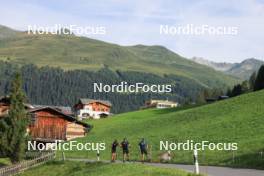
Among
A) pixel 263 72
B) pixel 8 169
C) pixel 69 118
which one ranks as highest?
pixel 263 72

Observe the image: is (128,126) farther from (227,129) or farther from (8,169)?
(8,169)

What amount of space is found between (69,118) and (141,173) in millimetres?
54778

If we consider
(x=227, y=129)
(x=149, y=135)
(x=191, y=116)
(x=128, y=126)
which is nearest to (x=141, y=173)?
(x=227, y=129)

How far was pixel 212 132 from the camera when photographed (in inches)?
2511

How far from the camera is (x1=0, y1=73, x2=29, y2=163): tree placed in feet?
178

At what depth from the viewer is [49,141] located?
8169 centimetres

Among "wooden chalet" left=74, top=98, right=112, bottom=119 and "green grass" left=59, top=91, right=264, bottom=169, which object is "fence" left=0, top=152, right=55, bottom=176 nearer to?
"green grass" left=59, top=91, right=264, bottom=169

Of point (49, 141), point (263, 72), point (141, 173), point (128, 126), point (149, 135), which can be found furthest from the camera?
point (263, 72)

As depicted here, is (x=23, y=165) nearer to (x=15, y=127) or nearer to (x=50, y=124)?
(x=15, y=127)
